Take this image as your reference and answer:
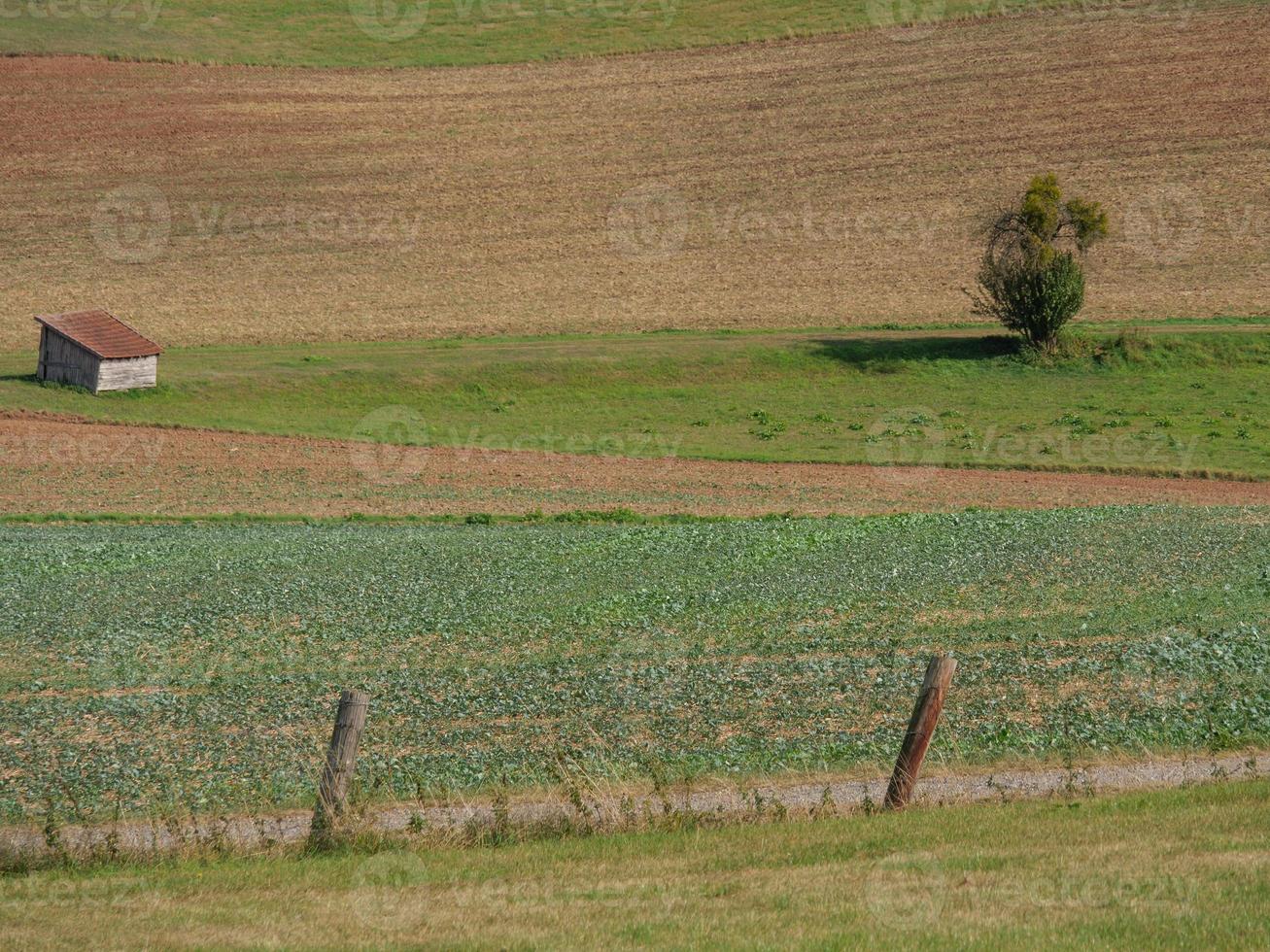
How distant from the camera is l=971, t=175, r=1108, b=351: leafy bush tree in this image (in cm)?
5034

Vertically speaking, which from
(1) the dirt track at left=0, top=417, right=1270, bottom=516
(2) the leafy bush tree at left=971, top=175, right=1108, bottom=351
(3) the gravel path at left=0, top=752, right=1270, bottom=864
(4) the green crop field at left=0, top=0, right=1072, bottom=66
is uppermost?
(4) the green crop field at left=0, top=0, right=1072, bottom=66

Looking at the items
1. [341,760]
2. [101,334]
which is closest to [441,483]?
[101,334]

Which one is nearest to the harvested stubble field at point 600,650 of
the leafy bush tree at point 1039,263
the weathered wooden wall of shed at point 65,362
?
the weathered wooden wall of shed at point 65,362

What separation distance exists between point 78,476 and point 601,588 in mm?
20310

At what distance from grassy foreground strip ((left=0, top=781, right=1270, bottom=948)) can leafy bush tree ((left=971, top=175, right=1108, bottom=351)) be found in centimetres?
4042

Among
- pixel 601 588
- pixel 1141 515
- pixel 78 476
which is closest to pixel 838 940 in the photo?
pixel 601 588

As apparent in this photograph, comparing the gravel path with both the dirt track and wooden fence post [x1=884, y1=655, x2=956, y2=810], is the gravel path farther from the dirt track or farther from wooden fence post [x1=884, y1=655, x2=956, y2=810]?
the dirt track

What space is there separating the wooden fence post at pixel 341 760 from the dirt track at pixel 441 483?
23.4 m

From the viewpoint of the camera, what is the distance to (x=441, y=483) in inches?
1518

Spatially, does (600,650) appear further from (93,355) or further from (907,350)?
(907,350)

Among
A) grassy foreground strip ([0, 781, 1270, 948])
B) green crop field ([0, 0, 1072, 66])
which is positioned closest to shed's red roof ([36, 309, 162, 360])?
grassy foreground strip ([0, 781, 1270, 948])

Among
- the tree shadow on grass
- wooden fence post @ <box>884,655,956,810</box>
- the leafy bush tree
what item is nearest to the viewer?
wooden fence post @ <box>884,655,956,810</box>

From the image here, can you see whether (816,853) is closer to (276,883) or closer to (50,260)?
(276,883)

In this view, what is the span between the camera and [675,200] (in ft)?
231
